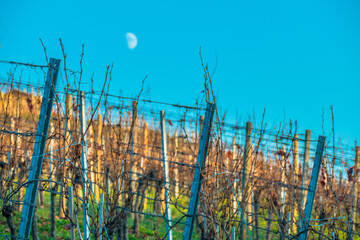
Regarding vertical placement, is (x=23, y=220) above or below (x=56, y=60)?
below

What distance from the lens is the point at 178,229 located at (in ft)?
38.0

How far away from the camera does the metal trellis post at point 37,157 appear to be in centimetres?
400

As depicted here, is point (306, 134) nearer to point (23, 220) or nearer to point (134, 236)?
point (134, 236)

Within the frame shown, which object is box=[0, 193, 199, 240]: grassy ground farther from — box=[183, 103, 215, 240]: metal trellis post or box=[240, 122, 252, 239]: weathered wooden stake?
box=[183, 103, 215, 240]: metal trellis post

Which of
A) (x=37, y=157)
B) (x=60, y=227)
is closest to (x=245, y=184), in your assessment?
(x=37, y=157)

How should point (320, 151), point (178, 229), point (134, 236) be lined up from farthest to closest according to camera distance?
point (178, 229), point (134, 236), point (320, 151)

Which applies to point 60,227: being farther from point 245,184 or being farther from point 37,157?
point 37,157

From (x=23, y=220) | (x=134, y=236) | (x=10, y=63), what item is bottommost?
(x=134, y=236)

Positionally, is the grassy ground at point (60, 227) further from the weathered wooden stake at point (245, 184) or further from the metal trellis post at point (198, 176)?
the metal trellis post at point (198, 176)

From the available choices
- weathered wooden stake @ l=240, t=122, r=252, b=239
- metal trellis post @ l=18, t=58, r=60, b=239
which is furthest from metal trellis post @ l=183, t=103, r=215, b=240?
metal trellis post @ l=18, t=58, r=60, b=239

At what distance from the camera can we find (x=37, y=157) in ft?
13.3

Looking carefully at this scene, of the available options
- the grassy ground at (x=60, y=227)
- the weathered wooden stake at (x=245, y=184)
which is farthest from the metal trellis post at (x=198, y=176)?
the grassy ground at (x=60, y=227)

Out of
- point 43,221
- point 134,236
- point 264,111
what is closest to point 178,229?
point 134,236

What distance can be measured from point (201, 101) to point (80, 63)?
1.32 meters
